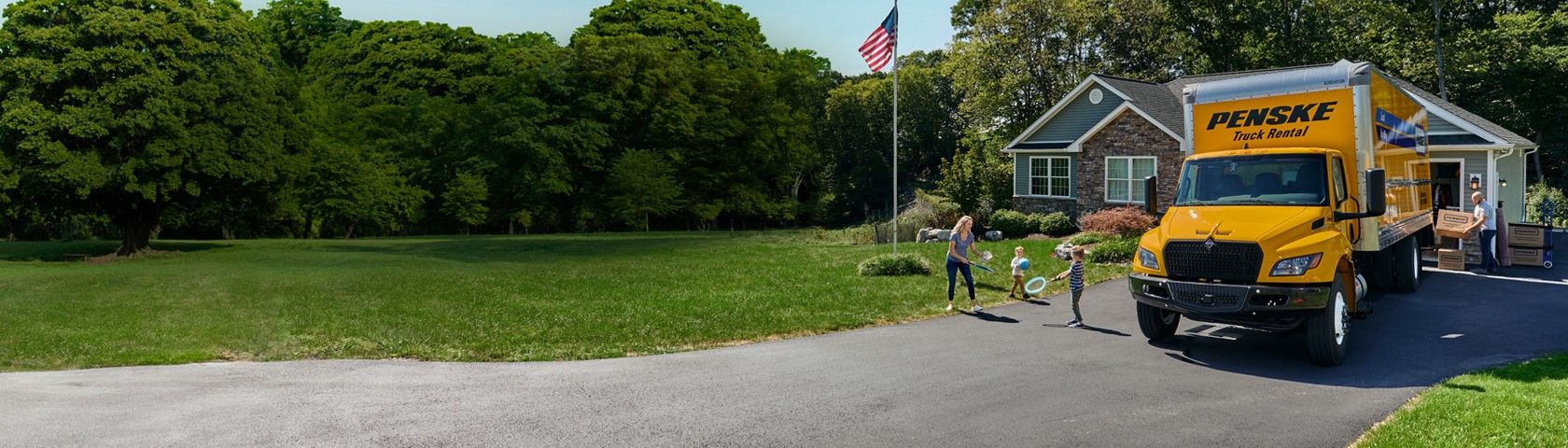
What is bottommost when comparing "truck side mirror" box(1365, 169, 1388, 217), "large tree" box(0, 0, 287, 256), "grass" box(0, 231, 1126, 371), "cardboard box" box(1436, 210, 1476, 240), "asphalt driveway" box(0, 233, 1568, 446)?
"asphalt driveway" box(0, 233, 1568, 446)

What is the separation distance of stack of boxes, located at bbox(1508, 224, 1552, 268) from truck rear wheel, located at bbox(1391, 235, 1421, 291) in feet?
18.5

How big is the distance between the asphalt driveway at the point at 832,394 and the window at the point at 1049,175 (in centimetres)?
1971

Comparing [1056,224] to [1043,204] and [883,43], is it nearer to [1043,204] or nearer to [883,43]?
[1043,204]

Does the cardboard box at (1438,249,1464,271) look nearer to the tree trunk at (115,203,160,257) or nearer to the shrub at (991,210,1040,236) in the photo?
the shrub at (991,210,1040,236)

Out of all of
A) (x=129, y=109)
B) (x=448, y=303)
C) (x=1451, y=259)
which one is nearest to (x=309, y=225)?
(x=129, y=109)

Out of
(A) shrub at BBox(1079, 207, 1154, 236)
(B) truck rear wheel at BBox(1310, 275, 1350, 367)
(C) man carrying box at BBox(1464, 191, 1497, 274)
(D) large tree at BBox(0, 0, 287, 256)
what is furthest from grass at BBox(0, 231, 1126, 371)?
(C) man carrying box at BBox(1464, 191, 1497, 274)

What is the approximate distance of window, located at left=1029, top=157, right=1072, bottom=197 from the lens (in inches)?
1254

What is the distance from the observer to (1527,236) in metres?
18.6

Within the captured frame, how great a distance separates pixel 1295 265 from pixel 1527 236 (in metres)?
13.6

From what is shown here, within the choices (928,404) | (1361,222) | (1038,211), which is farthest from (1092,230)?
(928,404)

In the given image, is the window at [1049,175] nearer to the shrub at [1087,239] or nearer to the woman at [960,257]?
the shrub at [1087,239]

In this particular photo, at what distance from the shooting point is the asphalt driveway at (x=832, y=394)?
7.27m

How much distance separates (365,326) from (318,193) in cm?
2810

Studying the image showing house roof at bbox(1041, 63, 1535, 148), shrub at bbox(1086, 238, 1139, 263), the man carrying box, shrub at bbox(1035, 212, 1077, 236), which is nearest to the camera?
the man carrying box
